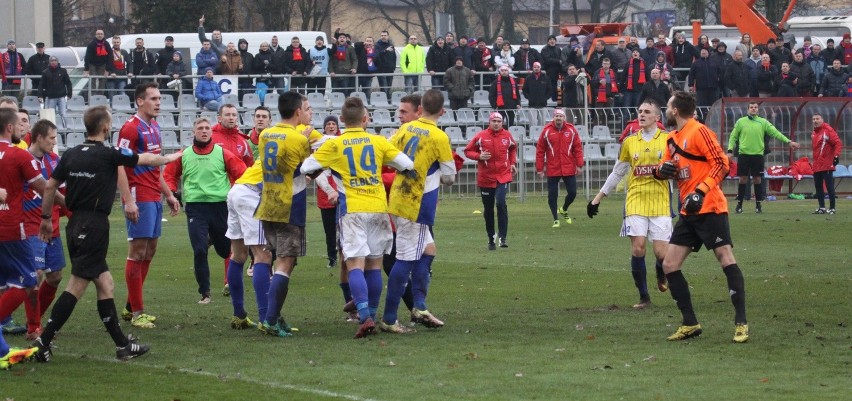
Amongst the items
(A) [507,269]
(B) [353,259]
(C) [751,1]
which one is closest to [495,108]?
(C) [751,1]

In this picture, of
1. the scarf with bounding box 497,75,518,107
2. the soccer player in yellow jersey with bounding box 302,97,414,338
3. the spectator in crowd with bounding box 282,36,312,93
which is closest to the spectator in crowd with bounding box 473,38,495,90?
the scarf with bounding box 497,75,518,107

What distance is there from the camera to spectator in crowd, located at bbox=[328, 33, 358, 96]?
33531 millimetres

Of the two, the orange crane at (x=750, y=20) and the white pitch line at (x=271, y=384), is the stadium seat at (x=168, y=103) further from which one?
the white pitch line at (x=271, y=384)

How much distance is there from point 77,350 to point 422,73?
2404 centimetres

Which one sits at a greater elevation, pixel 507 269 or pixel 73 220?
pixel 73 220

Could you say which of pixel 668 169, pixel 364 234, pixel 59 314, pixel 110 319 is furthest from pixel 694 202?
pixel 59 314

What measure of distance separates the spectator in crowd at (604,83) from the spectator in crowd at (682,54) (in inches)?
115

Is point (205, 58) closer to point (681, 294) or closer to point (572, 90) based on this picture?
point (572, 90)

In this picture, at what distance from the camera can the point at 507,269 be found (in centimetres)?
1634

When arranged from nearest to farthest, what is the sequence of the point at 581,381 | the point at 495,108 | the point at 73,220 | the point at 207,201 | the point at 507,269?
1. the point at 581,381
2. the point at 73,220
3. the point at 207,201
4. the point at 507,269
5. the point at 495,108

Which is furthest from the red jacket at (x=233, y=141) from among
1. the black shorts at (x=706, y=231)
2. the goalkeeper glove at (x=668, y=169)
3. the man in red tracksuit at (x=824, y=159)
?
the man in red tracksuit at (x=824, y=159)

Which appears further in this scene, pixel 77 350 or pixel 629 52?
pixel 629 52

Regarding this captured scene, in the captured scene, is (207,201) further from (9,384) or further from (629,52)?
(629,52)

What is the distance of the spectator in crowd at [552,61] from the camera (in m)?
34.2
